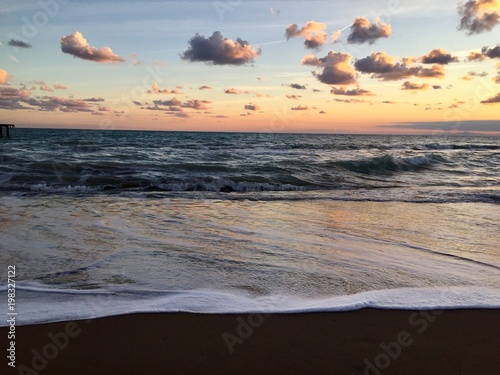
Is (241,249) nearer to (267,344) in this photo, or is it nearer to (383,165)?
(267,344)

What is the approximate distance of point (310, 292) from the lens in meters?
4.39

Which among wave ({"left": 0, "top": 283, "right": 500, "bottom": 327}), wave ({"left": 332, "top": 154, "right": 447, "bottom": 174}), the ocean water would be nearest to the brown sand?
wave ({"left": 0, "top": 283, "right": 500, "bottom": 327})

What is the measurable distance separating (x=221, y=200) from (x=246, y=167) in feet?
26.8

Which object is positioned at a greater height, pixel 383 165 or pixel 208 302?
pixel 208 302

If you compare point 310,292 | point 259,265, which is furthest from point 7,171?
point 310,292

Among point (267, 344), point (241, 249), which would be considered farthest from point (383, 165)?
point (267, 344)

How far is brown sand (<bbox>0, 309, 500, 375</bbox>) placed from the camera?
2.93m

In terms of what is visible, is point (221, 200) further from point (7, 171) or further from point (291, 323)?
point (7, 171)

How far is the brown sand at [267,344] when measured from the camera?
293 cm

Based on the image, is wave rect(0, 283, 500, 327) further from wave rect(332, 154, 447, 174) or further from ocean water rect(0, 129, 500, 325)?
wave rect(332, 154, 447, 174)

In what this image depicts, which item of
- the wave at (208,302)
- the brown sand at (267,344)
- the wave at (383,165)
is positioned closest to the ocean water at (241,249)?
the wave at (208,302)

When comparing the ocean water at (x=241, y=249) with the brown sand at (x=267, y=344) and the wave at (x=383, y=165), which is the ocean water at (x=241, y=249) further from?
the wave at (x=383, y=165)

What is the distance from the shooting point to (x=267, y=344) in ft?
10.6

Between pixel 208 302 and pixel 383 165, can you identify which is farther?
pixel 383 165
